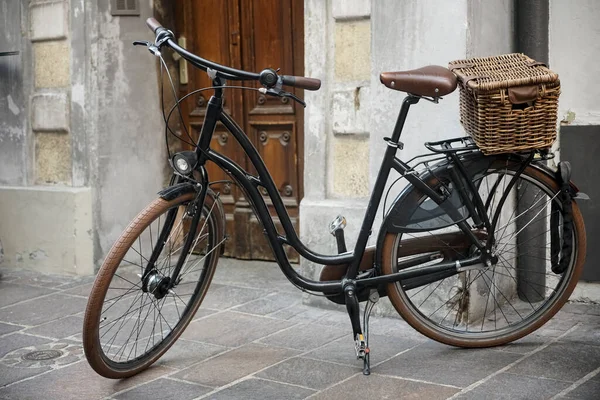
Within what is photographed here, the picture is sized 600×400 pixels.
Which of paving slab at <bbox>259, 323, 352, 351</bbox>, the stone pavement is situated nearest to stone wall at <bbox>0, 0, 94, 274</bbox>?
the stone pavement

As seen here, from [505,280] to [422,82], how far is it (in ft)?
5.25

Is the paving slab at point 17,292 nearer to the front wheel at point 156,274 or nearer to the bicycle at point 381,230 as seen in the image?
the front wheel at point 156,274

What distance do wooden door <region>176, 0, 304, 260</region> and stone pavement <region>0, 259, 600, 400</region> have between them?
1.09 m

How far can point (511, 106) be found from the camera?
3.81 meters

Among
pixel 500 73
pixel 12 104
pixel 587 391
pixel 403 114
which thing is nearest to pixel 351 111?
pixel 403 114

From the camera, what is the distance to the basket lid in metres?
3.78

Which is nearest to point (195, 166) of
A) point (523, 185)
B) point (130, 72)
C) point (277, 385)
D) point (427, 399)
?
point (277, 385)

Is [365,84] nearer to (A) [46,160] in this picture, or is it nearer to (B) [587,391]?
(B) [587,391]

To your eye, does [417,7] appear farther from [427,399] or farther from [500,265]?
[427,399]

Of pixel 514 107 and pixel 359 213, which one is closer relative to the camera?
pixel 514 107

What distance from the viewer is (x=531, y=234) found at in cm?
501

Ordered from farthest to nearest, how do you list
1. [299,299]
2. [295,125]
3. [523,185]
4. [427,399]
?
1. [295,125]
2. [299,299]
3. [523,185]
4. [427,399]

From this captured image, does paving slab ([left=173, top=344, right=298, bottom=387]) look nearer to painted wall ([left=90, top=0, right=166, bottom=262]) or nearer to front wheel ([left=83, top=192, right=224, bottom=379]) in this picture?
front wheel ([left=83, top=192, right=224, bottom=379])

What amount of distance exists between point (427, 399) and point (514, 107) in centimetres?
126
